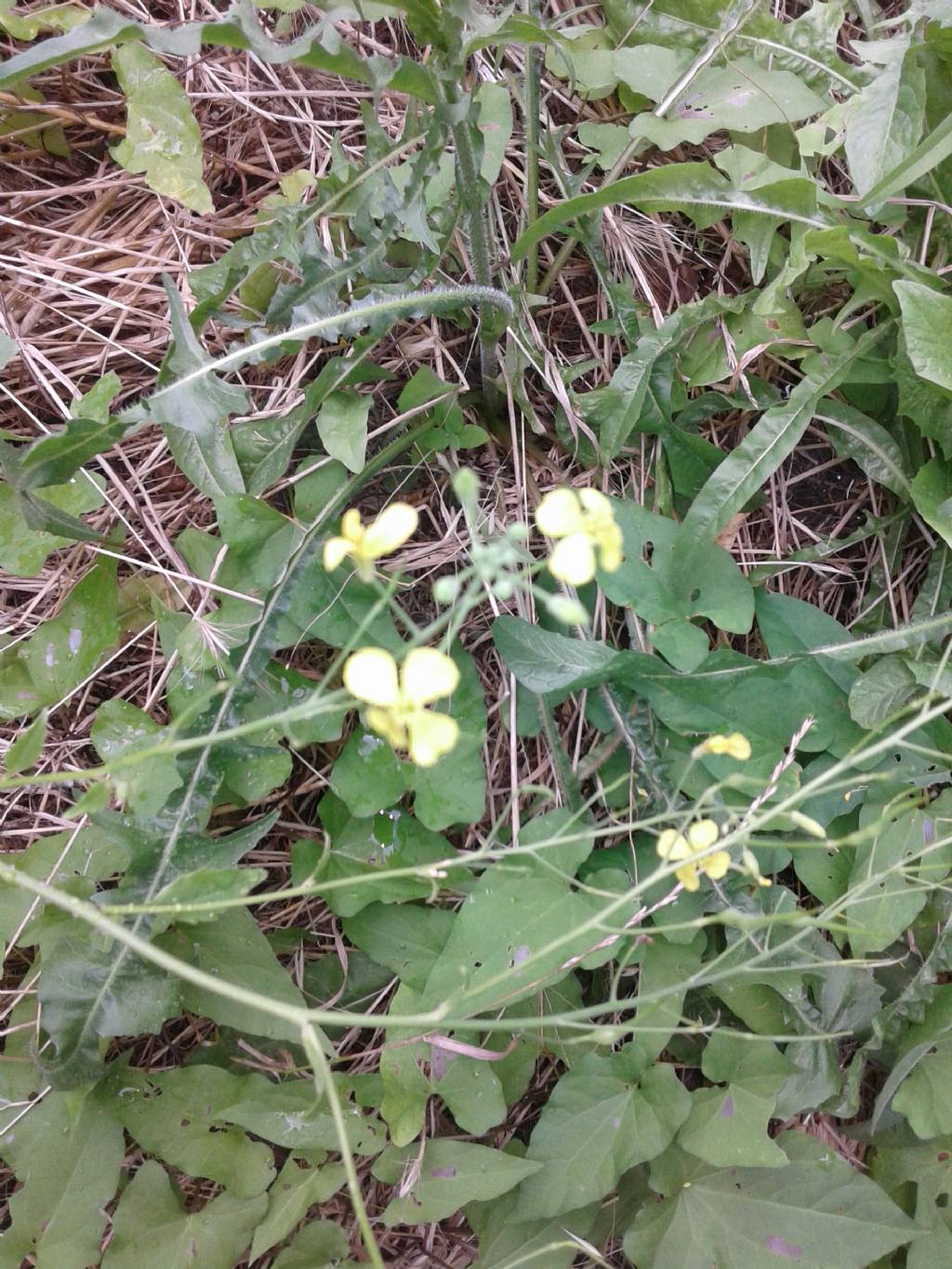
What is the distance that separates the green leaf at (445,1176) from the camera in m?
1.25

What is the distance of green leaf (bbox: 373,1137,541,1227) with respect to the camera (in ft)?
4.09

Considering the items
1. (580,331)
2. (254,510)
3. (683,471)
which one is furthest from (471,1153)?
(580,331)

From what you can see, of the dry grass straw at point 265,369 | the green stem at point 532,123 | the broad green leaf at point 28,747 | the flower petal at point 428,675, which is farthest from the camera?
the dry grass straw at point 265,369

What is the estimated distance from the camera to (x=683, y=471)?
1.48m

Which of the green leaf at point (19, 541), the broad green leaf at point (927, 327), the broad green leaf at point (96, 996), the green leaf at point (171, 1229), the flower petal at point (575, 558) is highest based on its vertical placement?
the flower petal at point (575, 558)

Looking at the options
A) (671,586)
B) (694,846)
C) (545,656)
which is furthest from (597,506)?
(671,586)

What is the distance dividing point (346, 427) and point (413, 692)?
2.62 ft

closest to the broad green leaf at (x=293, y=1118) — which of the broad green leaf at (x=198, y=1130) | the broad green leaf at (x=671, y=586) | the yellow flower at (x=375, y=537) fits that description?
the broad green leaf at (x=198, y=1130)

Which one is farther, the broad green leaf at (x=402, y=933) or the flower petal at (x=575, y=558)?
the broad green leaf at (x=402, y=933)

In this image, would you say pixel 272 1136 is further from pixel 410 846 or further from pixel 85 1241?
pixel 410 846

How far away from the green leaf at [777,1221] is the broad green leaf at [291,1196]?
0.44 metres

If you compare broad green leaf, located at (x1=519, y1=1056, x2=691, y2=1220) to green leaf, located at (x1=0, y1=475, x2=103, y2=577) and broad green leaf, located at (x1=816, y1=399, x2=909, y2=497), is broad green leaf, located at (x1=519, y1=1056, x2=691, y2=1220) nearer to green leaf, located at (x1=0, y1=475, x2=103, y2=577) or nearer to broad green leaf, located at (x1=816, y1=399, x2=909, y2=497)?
broad green leaf, located at (x1=816, y1=399, x2=909, y2=497)

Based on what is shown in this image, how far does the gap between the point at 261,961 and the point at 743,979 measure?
2.30ft

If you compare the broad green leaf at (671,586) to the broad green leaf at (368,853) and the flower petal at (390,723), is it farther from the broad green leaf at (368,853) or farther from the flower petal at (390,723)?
the flower petal at (390,723)
